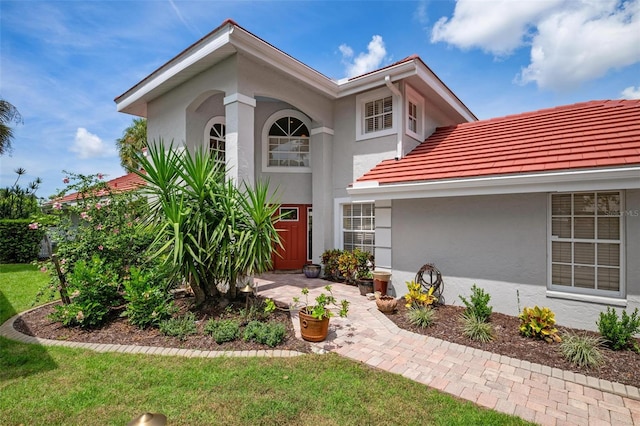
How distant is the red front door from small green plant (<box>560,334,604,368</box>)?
8.22 metres

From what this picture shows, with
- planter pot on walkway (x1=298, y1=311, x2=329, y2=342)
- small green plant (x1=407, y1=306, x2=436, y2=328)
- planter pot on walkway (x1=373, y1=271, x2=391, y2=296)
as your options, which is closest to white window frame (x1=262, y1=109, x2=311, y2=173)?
planter pot on walkway (x1=373, y1=271, x2=391, y2=296)

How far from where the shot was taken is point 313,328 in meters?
5.31

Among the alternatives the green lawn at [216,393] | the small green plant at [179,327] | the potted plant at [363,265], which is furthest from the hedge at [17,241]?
the potted plant at [363,265]

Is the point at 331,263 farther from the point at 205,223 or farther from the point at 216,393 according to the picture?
the point at 216,393

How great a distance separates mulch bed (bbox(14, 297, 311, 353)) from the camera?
16.9 ft

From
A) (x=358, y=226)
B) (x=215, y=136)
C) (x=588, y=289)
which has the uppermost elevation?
(x=215, y=136)

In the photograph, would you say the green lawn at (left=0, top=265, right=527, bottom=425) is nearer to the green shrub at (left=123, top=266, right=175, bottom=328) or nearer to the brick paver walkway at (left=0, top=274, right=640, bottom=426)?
the brick paver walkway at (left=0, top=274, right=640, bottom=426)

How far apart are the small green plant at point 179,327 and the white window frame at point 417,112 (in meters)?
8.14

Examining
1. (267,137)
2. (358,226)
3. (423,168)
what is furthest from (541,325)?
(267,137)

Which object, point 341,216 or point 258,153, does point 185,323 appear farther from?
point 258,153

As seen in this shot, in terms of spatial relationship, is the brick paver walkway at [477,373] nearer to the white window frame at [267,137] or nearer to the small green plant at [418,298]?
the small green plant at [418,298]

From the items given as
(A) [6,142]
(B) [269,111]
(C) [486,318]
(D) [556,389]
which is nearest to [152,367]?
(D) [556,389]

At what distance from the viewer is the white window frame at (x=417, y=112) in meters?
9.55

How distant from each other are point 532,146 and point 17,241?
22589 millimetres
